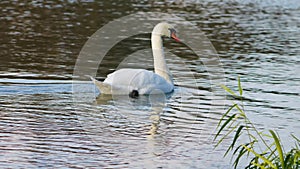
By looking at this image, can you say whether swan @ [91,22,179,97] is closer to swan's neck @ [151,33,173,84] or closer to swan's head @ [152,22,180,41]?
swan's neck @ [151,33,173,84]

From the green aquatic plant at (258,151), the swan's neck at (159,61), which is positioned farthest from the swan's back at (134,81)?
the green aquatic plant at (258,151)

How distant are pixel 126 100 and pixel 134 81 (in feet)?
1.08

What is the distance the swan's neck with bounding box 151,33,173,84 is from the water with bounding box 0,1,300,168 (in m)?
0.31

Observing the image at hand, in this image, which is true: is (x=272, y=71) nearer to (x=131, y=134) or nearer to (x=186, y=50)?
(x=186, y=50)

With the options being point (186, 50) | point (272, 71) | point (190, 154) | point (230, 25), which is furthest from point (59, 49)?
point (190, 154)

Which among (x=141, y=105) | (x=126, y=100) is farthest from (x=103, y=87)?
(x=141, y=105)

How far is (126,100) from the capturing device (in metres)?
11.0

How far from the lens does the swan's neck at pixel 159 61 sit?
11.8m

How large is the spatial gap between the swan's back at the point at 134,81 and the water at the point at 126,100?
0.16 metres

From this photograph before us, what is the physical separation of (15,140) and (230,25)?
12948 mm

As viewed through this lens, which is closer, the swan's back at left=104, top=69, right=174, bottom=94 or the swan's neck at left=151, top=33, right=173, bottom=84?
the swan's back at left=104, top=69, right=174, bottom=94

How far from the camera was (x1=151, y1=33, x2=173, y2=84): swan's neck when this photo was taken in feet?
38.8

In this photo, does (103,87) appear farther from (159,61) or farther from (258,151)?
(258,151)

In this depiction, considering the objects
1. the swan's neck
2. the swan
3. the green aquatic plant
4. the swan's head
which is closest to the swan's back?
the swan
